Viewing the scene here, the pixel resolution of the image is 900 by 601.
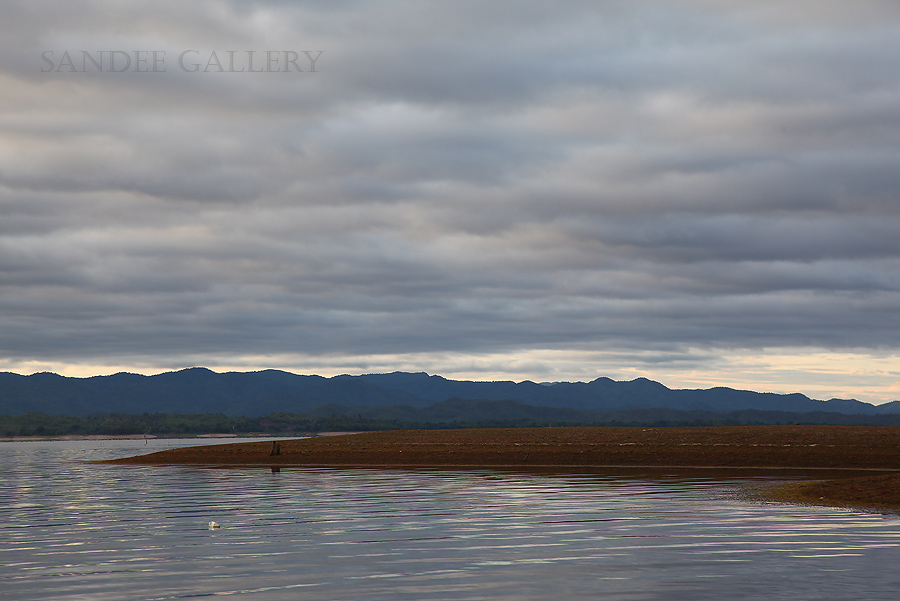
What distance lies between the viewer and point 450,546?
32.3 m

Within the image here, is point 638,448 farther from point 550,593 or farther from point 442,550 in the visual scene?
point 550,593

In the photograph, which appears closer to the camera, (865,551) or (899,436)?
(865,551)

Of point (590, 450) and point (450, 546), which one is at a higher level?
point (590, 450)

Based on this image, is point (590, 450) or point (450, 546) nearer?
point (450, 546)

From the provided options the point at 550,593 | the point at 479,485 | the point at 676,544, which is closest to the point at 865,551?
the point at 676,544

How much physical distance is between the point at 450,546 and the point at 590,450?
58038 mm

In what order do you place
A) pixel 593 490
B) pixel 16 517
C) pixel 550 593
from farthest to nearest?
1. pixel 593 490
2. pixel 16 517
3. pixel 550 593

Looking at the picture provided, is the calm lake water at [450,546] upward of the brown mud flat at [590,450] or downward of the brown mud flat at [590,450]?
downward

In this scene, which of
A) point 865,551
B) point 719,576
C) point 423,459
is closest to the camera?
point 719,576

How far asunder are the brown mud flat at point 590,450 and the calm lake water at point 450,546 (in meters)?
16.8

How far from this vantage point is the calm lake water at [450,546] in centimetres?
2447

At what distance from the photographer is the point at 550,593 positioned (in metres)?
23.7

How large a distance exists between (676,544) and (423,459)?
207 feet

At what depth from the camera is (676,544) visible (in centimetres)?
3169
